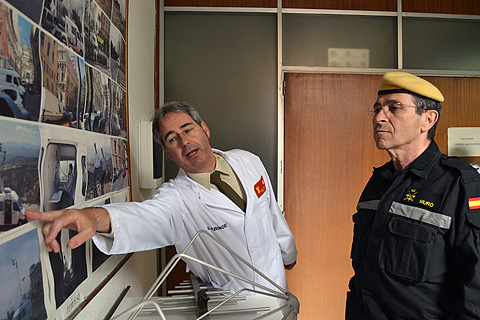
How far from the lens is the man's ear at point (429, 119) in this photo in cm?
124

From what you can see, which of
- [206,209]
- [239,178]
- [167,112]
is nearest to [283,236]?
[239,178]

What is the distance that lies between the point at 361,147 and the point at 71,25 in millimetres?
2126

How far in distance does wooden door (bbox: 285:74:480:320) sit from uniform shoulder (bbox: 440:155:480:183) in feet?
4.35

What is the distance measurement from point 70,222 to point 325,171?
6.74 feet

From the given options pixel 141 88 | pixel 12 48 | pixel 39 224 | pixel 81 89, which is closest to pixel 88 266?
pixel 39 224

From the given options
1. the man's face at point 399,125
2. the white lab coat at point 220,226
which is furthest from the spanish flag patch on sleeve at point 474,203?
the white lab coat at point 220,226

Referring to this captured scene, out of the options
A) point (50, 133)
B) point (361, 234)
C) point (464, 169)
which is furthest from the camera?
point (361, 234)

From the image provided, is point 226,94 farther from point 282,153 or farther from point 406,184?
point 406,184

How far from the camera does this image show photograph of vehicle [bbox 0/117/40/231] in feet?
1.78

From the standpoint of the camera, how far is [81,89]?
2.86ft

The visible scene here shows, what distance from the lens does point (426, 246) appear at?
108 centimetres

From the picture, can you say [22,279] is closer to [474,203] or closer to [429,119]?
[474,203]

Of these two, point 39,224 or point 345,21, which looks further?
Answer: point 345,21

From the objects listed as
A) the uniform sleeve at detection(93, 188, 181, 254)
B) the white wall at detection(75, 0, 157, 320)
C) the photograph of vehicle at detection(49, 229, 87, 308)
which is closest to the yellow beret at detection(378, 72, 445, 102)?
the uniform sleeve at detection(93, 188, 181, 254)
